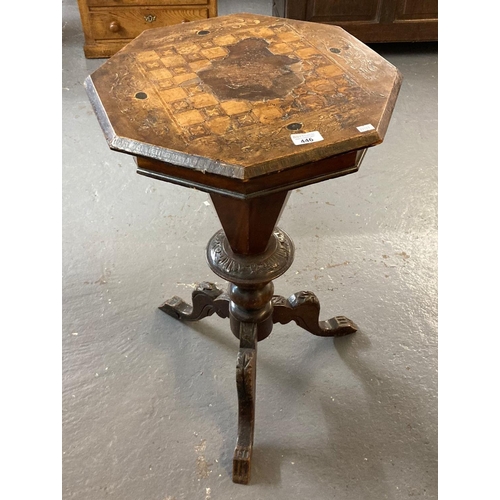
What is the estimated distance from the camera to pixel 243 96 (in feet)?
4.71

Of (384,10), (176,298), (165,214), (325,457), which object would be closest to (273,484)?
(325,457)

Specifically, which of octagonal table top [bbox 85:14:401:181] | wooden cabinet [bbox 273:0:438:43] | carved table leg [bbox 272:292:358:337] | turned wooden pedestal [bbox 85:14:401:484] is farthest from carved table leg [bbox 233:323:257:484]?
wooden cabinet [bbox 273:0:438:43]

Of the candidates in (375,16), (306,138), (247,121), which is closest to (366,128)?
(306,138)

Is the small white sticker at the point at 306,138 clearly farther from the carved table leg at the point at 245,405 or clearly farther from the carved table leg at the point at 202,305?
the carved table leg at the point at 202,305

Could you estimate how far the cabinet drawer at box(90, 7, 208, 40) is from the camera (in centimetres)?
352

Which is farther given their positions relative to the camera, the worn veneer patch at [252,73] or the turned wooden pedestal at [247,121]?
the worn veneer patch at [252,73]

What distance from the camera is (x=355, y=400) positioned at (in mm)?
1919

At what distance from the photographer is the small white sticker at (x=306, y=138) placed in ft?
4.15

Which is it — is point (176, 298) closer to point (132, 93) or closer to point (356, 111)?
point (132, 93)

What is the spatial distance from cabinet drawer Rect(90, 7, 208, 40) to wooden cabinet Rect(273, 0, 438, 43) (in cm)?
63

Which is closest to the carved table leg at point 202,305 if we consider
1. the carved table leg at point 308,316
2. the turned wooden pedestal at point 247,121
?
the turned wooden pedestal at point 247,121

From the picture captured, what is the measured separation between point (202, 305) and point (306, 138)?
94cm

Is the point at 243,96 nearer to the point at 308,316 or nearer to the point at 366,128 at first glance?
the point at 366,128

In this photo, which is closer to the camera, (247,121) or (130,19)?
(247,121)
